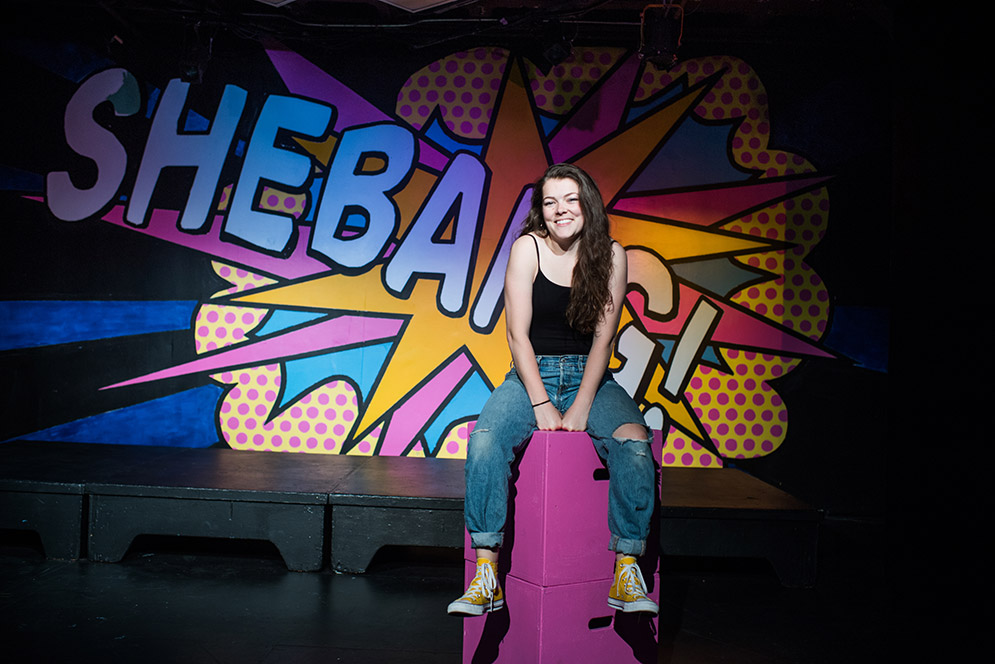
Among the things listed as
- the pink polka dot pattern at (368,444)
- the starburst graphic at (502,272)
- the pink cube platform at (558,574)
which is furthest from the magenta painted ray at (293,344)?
the pink cube platform at (558,574)

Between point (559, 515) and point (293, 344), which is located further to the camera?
point (293, 344)

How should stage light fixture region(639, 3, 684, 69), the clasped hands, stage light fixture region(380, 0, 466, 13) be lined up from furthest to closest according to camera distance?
stage light fixture region(380, 0, 466, 13) < stage light fixture region(639, 3, 684, 69) < the clasped hands

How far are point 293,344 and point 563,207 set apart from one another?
2602mm

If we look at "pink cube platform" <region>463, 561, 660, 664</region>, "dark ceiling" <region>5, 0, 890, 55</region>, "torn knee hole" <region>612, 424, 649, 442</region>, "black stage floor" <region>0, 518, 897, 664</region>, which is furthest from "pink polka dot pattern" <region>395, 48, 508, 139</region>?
"pink cube platform" <region>463, 561, 660, 664</region>

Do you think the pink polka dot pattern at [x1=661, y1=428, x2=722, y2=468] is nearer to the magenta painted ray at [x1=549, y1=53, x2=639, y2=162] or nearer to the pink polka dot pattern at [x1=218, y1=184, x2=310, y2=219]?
the magenta painted ray at [x1=549, y1=53, x2=639, y2=162]

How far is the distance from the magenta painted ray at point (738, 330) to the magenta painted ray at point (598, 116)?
3.36 ft

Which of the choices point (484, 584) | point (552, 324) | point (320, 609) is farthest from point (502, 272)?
point (484, 584)

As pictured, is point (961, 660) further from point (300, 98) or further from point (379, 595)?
point (300, 98)

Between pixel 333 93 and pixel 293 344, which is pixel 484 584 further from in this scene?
pixel 333 93

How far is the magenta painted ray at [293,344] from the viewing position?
4.61 m

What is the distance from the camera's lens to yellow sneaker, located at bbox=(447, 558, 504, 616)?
212cm

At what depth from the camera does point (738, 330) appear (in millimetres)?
4566

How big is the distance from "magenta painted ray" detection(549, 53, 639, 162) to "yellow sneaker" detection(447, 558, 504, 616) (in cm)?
301

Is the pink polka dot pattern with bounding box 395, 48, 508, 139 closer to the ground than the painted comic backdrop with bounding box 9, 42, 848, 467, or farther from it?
farther from it
